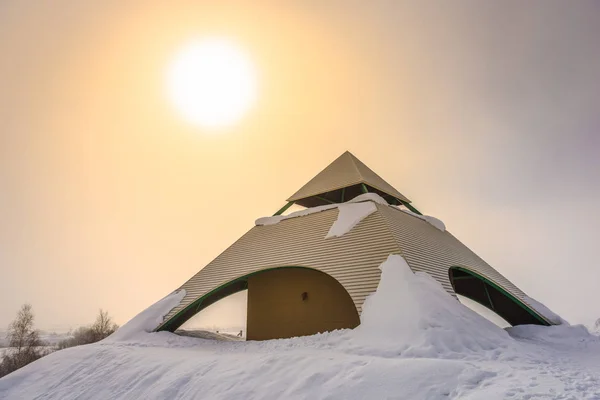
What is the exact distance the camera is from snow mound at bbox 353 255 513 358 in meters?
6.67

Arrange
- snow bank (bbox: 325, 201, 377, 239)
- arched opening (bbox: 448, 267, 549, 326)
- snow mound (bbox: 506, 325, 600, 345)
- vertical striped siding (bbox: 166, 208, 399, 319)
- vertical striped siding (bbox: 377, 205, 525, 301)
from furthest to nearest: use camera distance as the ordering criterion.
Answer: arched opening (bbox: 448, 267, 549, 326) → snow bank (bbox: 325, 201, 377, 239) → snow mound (bbox: 506, 325, 600, 345) → vertical striped siding (bbox: 377, 205, 525, 301) → vertical striped siding (bbox: 166, 208, 399, 319)

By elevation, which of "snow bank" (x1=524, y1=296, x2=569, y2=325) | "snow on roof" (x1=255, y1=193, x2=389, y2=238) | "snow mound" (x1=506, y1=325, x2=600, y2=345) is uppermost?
"snow on roof" (x1=255, y1=193, x2=389, y2=238)

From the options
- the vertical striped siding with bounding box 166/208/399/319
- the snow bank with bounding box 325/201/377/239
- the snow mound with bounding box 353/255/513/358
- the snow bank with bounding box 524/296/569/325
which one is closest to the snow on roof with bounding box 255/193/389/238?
the snow bank with bounding box 325/201/377/239

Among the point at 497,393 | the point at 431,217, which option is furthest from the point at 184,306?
the point at 431,217

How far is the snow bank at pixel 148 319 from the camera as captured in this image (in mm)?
11008

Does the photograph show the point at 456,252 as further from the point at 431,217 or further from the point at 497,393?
the point at 497,393

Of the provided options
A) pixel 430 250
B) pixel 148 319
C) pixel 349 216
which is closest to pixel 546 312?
pixel 430 250

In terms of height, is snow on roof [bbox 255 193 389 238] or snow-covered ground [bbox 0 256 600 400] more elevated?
snow on roof [bbox 255 193 389 238]

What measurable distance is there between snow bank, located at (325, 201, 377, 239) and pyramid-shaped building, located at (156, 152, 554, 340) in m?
0.04

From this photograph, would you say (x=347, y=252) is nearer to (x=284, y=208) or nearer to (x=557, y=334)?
(x=284, y=208)

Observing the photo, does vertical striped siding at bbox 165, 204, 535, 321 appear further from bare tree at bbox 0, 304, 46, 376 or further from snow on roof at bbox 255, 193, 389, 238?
bare tree at bbox 0, 304, 46, 376

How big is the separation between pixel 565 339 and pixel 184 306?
1402 cm

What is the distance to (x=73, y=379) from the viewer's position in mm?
Answer: 8320

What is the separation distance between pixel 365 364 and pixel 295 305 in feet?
21.3
